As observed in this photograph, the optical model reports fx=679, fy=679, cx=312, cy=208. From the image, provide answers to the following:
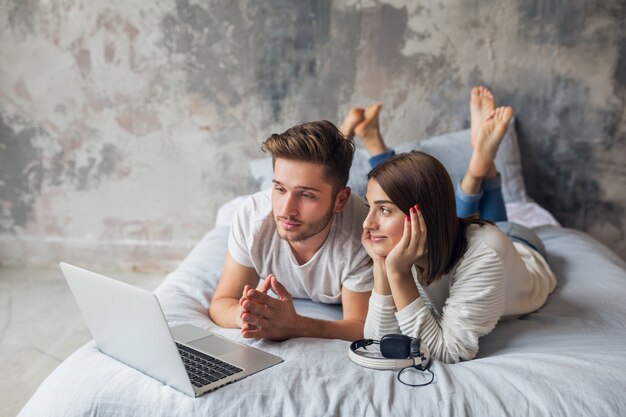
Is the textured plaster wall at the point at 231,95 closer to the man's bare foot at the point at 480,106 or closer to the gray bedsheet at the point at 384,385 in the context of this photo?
the man's bare foot at the point at 480,106

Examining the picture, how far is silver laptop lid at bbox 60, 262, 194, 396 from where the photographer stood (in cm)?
130

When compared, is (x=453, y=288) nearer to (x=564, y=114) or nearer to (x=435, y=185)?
(x=435, y=185)

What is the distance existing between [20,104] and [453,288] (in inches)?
97.4

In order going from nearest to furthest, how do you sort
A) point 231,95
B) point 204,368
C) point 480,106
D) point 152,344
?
point 152,344 < point 204,368 < point 480,106 < point 231,95

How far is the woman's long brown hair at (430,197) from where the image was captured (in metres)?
1.53

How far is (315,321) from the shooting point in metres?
1.69

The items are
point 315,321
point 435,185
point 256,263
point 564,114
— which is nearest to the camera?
point 435,185

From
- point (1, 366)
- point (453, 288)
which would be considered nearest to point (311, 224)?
point (453, 288)

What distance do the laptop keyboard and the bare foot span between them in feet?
4.27

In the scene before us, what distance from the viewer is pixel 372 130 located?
9.12ft

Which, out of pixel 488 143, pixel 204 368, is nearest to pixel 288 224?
pixel 204 368

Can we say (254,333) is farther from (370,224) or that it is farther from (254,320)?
(370,224)

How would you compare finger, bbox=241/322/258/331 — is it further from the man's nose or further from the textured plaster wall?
the textured plaster wall

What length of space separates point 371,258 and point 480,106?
1.13 metres
